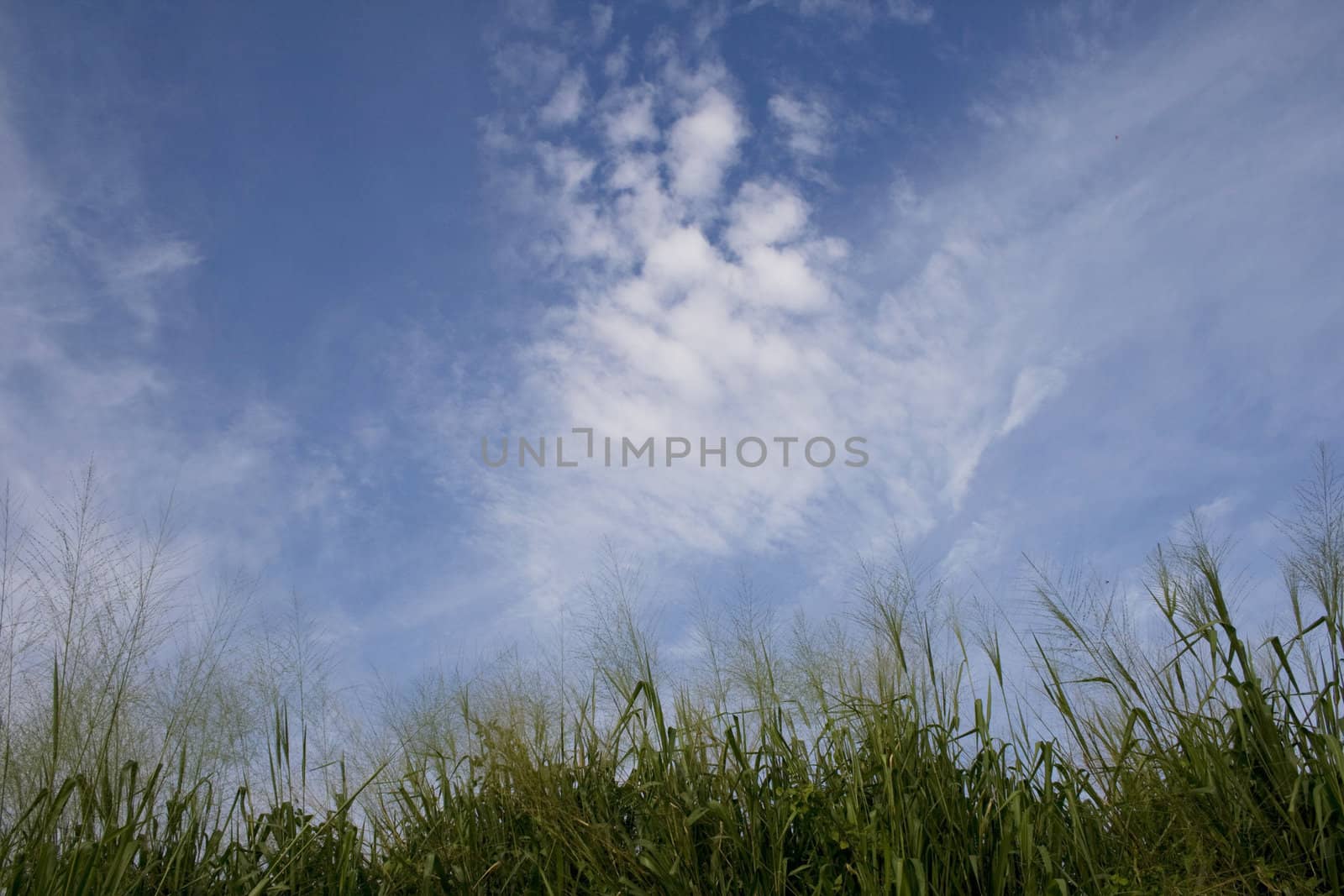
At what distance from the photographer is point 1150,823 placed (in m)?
3.26

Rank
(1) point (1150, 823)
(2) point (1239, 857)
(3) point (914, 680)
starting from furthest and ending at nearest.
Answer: (3) point (914, 680) < (1) point (1150, 823) < (2) point (1239, 857)

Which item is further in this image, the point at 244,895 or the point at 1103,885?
the point at 244,895

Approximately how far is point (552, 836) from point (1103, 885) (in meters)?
1.91

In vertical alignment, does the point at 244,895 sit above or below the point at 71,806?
below

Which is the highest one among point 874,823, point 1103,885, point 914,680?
point 914,680

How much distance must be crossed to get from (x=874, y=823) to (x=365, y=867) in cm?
207

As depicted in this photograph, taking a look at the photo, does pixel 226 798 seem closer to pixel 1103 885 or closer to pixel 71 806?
pixel 71 806

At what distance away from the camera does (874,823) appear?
3.10m

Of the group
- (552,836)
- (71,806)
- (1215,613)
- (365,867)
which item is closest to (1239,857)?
(1215,613)

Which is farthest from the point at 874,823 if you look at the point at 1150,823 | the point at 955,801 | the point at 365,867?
the point at 365,867

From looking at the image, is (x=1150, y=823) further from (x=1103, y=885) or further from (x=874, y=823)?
(x=874, y=823)

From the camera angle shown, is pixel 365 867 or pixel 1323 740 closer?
pixel 1323 740

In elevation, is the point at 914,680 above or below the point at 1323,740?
above

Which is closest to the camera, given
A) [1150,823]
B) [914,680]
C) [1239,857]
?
[1239,857]
